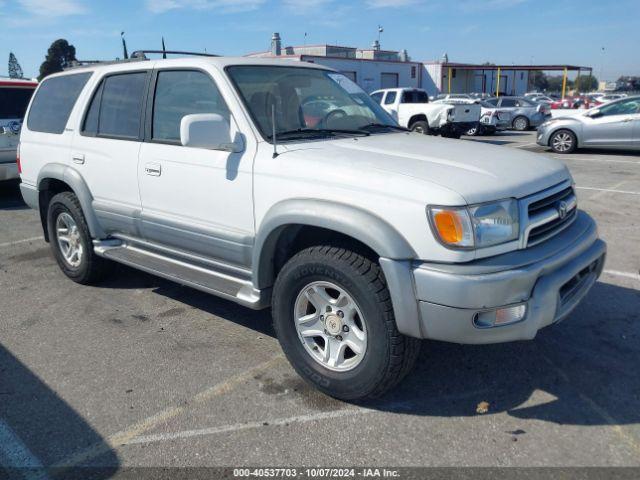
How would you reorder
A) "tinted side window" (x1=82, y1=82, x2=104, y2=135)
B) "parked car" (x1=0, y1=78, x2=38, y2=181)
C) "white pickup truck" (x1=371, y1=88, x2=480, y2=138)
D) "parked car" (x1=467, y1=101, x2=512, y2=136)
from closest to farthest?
"tinted side window" (x1=82, y1=82, x2=104, y2=135) < "parked car" (x1=0, y1=78, x2=38, y2=181) < "white pickup truck" (x1=371, y1=88, x2=480, y2=138) < "parked car" (x1=467, y1=101, x2=512, y2=136)

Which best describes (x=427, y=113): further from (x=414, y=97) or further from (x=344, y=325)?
(x=344, y=325)

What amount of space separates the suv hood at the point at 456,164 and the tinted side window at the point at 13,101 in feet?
23.9

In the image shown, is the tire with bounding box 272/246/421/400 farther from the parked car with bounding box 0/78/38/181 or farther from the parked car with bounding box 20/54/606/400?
the parked car with bounding box 0/78/38/181

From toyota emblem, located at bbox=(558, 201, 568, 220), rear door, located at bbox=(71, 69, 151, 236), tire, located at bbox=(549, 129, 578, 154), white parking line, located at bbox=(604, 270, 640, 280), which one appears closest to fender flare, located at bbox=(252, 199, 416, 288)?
toyota emblem, located at bbox=(558, 201, 568, 220)

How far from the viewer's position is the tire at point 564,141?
48.1ft

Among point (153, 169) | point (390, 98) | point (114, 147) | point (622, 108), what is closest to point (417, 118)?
point (390, 98)

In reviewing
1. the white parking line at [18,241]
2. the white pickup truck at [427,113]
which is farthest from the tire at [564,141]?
the white parking line at [18,241]

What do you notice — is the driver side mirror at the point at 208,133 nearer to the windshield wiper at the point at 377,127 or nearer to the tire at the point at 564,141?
the windshield wiper at the point at 377,127

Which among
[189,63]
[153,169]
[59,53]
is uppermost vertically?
[59,53]

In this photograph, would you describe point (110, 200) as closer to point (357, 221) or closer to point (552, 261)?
point (357, 221)

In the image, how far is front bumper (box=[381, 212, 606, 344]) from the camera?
268cm

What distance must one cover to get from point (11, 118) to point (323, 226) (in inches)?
306

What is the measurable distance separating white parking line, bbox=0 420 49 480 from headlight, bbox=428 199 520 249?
2227mm

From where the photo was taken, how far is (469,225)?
2703 mm
